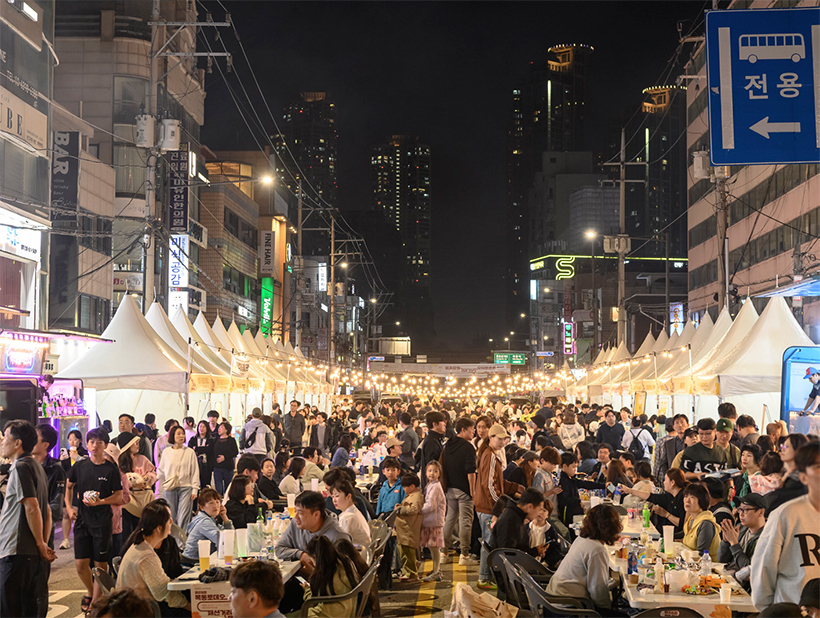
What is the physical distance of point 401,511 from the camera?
11.7 meters

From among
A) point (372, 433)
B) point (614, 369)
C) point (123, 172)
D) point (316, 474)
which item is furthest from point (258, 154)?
point (316, 474)

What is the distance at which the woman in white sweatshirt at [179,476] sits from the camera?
12859 mm

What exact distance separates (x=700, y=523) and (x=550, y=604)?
8.56ft

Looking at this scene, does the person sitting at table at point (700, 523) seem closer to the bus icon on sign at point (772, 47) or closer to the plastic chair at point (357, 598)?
the plastic chair at point (357, 598)

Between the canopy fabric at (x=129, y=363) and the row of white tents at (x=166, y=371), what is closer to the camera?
the canopy fabric at (x=129, y=363)

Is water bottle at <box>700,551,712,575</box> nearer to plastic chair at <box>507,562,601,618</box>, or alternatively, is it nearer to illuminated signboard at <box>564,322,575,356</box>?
plastic chair at <box>507,562,601,618</box>

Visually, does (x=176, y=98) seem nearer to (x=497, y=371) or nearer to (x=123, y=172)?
(x=123, y=172)

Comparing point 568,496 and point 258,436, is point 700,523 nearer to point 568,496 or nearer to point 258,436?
point 568,496

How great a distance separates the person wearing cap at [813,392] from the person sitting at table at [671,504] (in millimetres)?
5383

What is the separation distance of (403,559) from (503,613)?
5222 mm

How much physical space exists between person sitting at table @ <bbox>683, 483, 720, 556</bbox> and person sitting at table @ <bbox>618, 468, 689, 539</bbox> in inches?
31.6

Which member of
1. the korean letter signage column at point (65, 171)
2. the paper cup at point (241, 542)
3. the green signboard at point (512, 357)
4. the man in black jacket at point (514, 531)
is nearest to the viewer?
the paper cup at point (241, 542)

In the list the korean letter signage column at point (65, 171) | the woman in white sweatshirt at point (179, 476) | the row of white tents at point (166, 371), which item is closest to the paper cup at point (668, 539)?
the woman in white sweatshirt at point (179, 476)

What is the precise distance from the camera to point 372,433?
22781 mm
